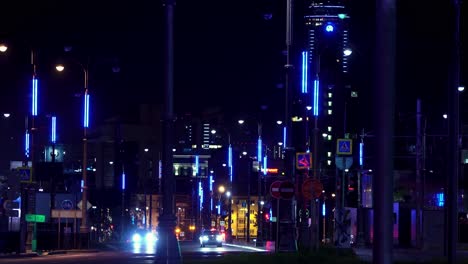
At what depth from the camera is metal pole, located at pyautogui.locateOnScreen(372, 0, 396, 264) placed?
362 inches

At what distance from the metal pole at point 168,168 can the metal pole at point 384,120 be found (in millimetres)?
13131

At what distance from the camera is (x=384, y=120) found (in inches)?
362


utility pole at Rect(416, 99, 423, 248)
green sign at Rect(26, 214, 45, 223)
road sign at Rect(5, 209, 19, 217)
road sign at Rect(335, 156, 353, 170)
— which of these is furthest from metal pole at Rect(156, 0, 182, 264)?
utility pole at Rect(416, 99, 423, 248)

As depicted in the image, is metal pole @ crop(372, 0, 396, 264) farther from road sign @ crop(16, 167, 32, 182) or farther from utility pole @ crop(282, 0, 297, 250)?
road sign @ crop(16, 167, 32, 182)

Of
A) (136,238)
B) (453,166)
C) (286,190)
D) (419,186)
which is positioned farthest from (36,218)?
(136,238)

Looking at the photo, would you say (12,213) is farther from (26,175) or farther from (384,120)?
(384,120)

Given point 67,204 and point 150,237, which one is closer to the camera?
point 67,204

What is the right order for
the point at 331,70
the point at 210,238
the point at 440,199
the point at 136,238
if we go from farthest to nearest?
the point at 331,70
the point at 136,238
the point at 210,238
the point at 440,199

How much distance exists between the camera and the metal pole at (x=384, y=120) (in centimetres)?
920

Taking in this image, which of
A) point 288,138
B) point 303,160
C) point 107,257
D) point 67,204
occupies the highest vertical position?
point 288,138

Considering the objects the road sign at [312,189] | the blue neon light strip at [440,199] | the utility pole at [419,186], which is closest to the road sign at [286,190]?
the road sign at [312,189]

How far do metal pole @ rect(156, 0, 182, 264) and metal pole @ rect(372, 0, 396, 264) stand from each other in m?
13.1

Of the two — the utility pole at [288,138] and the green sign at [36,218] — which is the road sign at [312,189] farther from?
the green sign at [36,218]

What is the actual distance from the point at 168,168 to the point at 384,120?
1372 centimetres
